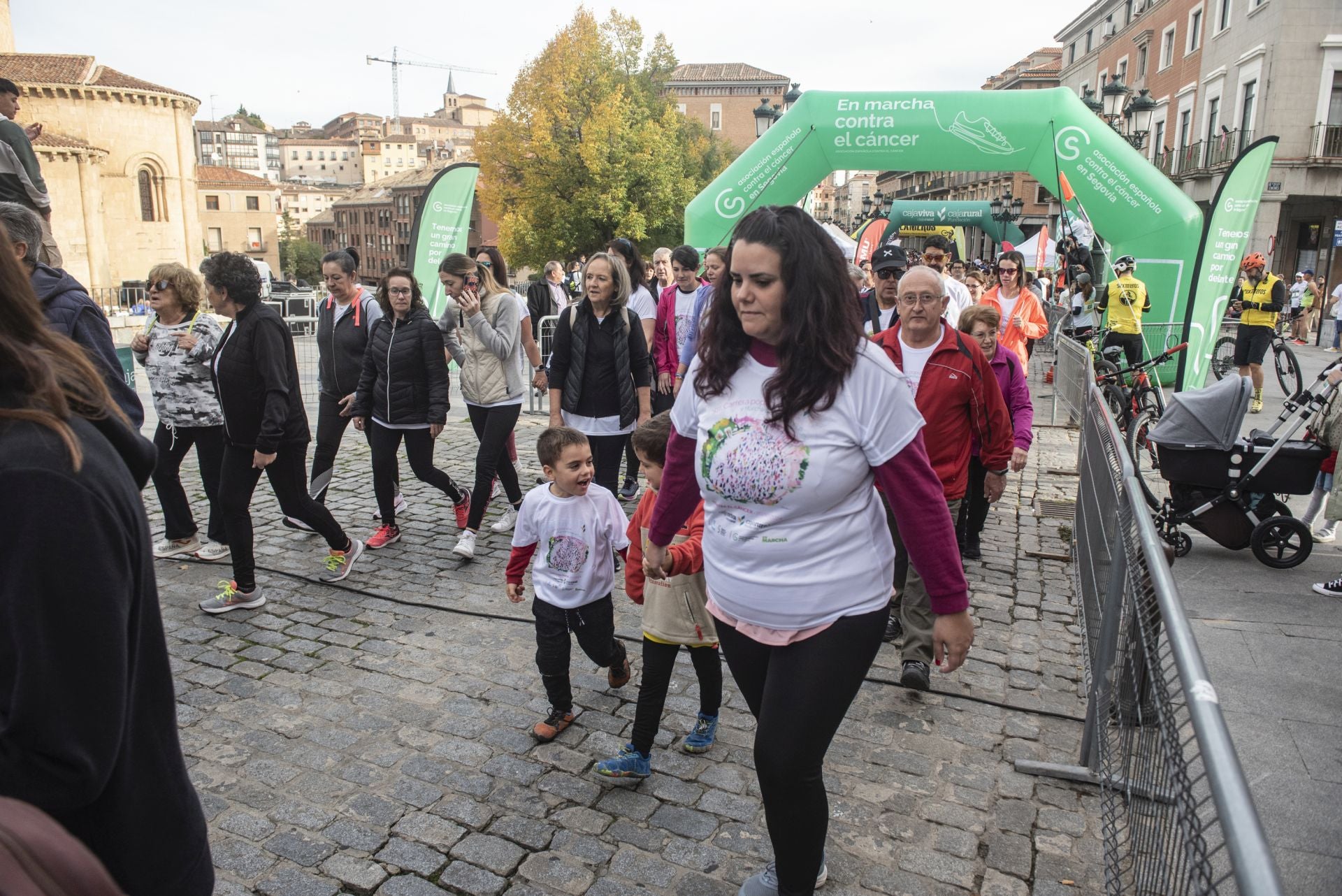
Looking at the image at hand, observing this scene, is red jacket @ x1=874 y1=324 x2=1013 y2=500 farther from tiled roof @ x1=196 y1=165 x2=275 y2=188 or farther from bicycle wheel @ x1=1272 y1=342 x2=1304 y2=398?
tiled roof @ x1=196 y1=165 x2=275 y2=188

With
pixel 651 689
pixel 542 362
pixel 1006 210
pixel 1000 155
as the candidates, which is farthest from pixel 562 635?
pixel 1006 210

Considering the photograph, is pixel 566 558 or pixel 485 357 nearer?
pixel 566 558

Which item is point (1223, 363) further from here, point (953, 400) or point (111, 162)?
point (111, 162)

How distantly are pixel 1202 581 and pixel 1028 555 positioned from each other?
1.08 meters

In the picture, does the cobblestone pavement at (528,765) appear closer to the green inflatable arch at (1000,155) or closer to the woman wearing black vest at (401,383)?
the woman wearing black vest at (401,383)

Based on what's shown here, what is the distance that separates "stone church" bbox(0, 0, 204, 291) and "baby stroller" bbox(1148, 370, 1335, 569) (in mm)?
51140

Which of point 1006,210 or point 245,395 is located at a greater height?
point 1006,210

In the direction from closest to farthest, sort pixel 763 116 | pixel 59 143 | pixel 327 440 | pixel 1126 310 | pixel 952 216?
pixel 327 440, pixel 1126 310, pixel 763 116, pixel 952 216, pixel 59 143

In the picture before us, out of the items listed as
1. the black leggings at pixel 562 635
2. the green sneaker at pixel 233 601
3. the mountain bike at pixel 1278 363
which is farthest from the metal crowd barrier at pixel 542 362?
the mountain bike at pixel 1278 363

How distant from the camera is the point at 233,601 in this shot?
522cm

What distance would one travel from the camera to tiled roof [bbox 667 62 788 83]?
9050 cm

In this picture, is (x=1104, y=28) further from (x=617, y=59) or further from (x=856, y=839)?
(x=856, y=839)

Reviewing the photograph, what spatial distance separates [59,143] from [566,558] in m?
53.2

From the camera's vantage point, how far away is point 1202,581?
19.9 ft
